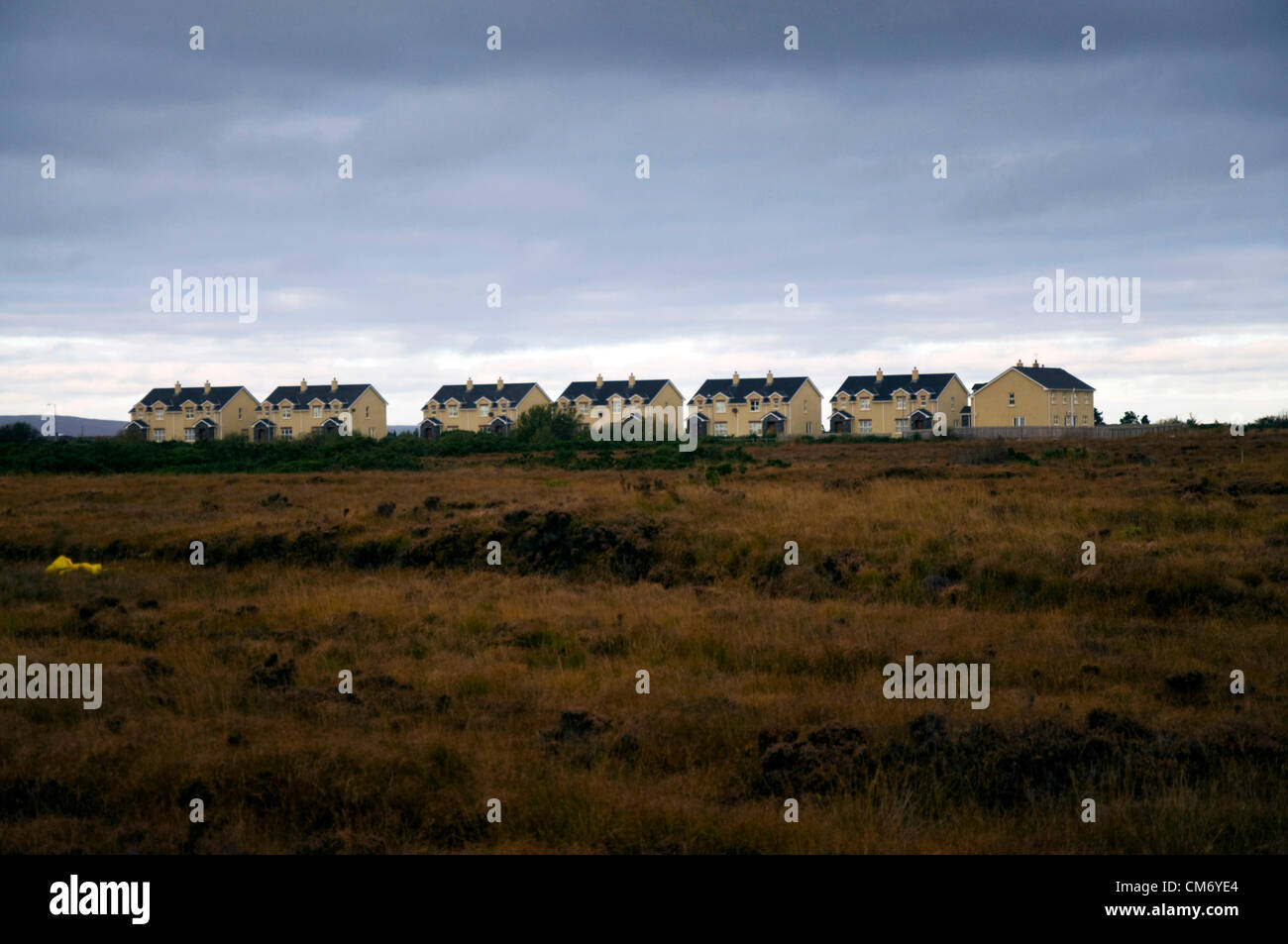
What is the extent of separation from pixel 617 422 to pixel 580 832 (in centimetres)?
9465

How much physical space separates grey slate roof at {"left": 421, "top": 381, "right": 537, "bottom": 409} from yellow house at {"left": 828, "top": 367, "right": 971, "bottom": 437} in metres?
36.0

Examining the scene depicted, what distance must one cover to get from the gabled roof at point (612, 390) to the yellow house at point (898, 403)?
2069 cm

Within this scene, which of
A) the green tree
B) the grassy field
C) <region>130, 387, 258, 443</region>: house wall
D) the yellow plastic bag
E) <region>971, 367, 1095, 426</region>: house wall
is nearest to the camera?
the grassy field

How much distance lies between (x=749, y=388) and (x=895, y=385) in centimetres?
1608

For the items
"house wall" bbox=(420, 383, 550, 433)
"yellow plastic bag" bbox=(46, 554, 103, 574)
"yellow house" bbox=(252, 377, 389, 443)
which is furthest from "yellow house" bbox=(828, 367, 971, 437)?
"yellow plastic bag" bbox=(46, 554, 103, 574)

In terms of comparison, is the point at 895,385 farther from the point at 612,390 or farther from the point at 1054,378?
the point at 612,390

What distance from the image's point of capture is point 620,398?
108 meters

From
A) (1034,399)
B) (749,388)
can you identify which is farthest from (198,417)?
(1034,399)

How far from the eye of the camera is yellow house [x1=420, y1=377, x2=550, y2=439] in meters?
108

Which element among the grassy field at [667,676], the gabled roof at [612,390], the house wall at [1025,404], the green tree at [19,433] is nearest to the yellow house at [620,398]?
the gabled roof at [612,390]

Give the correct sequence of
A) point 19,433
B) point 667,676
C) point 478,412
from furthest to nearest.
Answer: point 478,412 → point 19,433 → point 667,676

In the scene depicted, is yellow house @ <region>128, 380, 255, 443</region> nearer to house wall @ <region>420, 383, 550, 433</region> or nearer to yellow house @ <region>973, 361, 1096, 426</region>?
house wall @ <region>420, 383, 550, 433</region>
